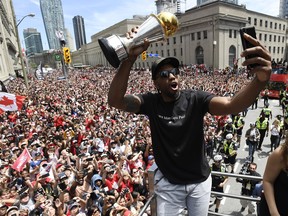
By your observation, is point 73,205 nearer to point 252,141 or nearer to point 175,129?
point 175,129

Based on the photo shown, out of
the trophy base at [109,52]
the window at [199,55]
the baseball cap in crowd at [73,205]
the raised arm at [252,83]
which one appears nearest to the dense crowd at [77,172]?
the baseball cap in crowd at [73,205]

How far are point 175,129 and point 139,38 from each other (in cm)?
78

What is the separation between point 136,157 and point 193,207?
17.0 ft

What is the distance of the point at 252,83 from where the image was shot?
1.49 m

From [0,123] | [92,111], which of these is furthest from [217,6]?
[0,123]

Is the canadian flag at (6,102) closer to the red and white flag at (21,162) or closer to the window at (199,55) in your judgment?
the red and white flag at (21,162)

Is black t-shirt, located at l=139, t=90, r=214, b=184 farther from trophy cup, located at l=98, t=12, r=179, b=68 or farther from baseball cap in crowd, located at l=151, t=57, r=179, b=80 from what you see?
trophy cup, located at l=98, t=12, r=179, b=68

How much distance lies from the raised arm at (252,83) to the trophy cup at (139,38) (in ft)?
1.88

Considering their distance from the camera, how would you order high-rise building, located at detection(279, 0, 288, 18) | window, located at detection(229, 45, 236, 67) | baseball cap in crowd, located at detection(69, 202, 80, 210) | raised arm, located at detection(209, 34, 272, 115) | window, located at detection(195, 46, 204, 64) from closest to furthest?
raised arm, located at detection(209, 34, 272, 115)
baseball cap in crowd, located at detection(69, 202, 80, 210)
window, located at detection(229, 45, 236, 67)
window, located at detection(195, 46, 204, 64)
high-rise building, located at detection(279, 0, 288, 18)

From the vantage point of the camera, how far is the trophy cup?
161cm

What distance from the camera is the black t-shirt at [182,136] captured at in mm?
1884

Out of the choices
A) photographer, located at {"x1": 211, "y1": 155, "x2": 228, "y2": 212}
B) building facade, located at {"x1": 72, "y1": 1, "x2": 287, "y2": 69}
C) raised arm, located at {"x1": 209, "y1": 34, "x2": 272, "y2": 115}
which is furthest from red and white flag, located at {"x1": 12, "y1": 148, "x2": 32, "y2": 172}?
building facade, located at {"x1": 72, "y1": 1, "x2": 287, "y2": 69}

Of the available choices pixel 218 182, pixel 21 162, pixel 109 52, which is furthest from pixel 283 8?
pixel 109 52

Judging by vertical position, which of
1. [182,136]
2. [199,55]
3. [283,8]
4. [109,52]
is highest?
[283,8]
